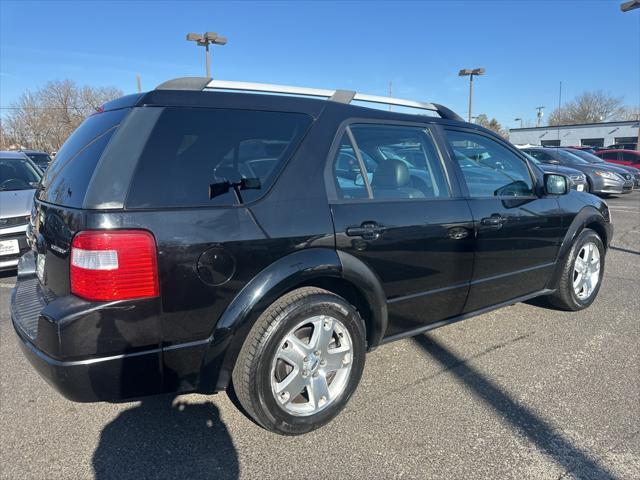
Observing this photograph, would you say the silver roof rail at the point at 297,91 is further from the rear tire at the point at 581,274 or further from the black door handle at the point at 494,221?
the rear tire at the point at 581,274

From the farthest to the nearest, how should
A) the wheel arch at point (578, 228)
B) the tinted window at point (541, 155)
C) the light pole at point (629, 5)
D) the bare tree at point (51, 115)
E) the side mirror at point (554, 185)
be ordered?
the bare tree at point (51, 115) < the tinted window at point (541, 155) < the light pole at point (629, 5) < the wheel arch at point (578, 228) < the side mirror at point (554, 185)

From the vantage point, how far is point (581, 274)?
13.8 feet

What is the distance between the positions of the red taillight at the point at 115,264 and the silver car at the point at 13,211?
3.95 metres

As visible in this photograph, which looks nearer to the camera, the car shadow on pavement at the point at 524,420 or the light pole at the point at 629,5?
the car shadow on pavement at the point at 524,420

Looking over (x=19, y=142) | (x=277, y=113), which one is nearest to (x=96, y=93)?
(x=19, y=142)

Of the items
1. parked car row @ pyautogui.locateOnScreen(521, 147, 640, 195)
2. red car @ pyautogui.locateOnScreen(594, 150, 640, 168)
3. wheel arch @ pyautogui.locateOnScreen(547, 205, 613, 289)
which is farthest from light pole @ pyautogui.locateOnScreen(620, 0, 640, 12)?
wheel arch @ pyautogui.locateOnScreen(547, 205, 613, 289)

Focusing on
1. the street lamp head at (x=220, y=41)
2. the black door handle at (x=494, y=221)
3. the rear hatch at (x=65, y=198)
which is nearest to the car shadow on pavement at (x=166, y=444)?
the rear hatch at (x=65, y=198)

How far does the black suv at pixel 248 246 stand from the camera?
1.97 metres

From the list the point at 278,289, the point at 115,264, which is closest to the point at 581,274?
the point at 278,289

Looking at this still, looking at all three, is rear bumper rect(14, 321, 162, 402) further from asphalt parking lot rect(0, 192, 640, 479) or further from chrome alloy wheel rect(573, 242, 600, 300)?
chrome alloy wheel rect(573, 242, 600, 300)

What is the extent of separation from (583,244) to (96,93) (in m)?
49.0

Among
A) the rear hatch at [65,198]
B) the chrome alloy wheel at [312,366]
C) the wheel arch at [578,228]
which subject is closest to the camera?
the rear hatch at [65,198]

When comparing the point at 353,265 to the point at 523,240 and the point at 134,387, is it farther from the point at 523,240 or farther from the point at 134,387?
the point at 523,240

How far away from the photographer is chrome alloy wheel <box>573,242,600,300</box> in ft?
13.7
